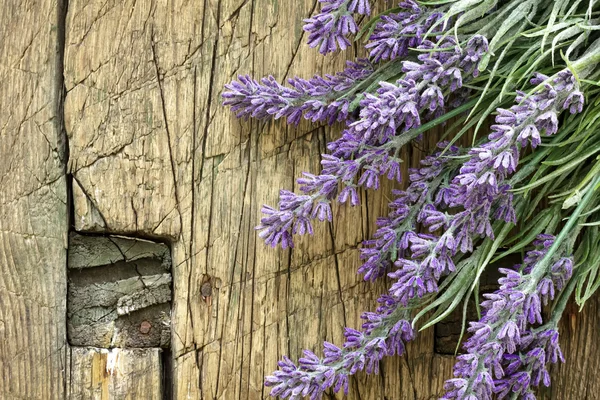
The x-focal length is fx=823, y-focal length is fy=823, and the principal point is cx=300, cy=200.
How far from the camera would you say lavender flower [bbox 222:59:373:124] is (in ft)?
5.68

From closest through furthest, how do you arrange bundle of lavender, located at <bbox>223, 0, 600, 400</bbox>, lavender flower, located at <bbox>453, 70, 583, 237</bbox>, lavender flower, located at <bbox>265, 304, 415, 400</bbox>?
lavender flower, located at <bbox>453, 70, 583, 237</bbox>, bundle of lavender, located at <bbox>223, 0, 600, 400</bbox>, lavender flower, located at <bbox>265, 304, 415, 400</bbox>

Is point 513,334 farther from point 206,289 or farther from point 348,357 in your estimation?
point 206,289

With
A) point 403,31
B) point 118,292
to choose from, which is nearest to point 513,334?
point 403,31

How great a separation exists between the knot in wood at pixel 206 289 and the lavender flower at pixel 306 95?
0.41 meters

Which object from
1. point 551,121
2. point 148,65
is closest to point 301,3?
point 148,65

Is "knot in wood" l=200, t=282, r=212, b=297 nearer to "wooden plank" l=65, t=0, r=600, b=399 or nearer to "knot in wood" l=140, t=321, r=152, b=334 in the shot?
"wooden plank" l=65, t=0, r=600, b=399

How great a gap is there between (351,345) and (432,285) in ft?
0.73

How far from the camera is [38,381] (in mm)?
1849

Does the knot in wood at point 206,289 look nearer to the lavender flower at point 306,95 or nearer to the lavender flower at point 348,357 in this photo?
the lavender flower at point 348,357

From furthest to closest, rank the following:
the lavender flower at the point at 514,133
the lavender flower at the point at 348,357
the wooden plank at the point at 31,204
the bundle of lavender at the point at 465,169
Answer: the wooden plank at the point at 31,204 < the lavender flower at the point at 348,357 < the bundle of lavender at the point at 465,169 < the lavender flower at the point at 514,133

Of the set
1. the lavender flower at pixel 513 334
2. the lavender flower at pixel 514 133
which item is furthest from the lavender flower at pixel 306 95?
the lavender flower at pixel 513 334

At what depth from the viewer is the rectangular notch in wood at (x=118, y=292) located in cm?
189

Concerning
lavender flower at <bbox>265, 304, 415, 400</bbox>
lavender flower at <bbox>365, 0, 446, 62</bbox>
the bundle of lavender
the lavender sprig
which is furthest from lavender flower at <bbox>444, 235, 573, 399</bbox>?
lavender flower at <bbox>365, 0, 446, 62</bbox>

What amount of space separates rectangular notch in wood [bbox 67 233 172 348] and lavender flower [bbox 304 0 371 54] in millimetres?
617
